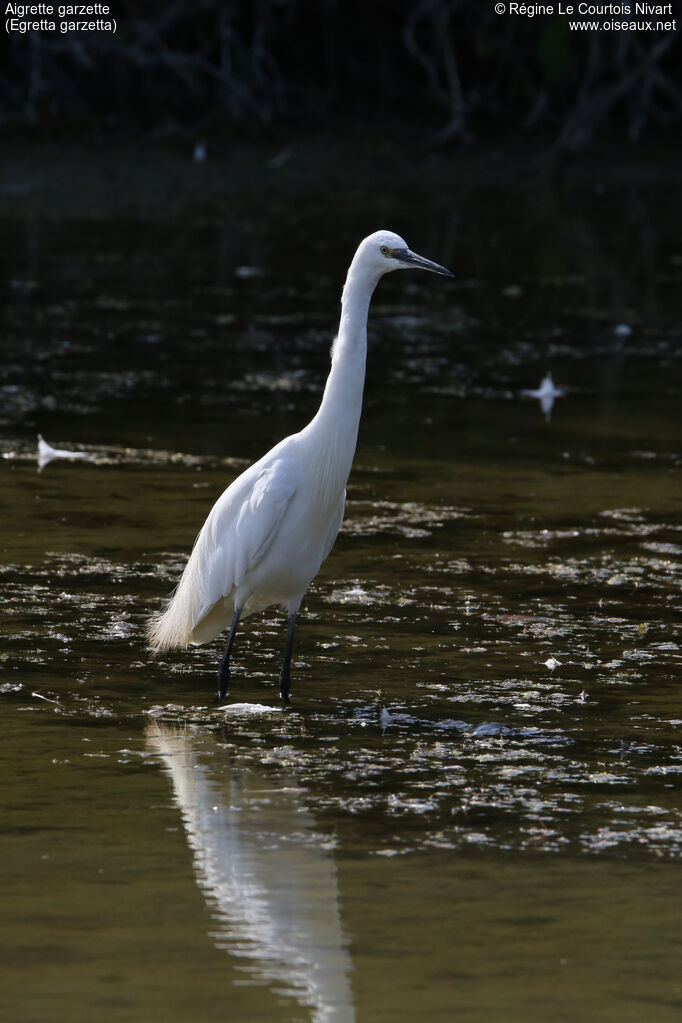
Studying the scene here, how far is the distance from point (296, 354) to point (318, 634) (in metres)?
5.44

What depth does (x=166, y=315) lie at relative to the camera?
12.1 metres

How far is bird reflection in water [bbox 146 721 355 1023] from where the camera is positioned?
3.32 meters

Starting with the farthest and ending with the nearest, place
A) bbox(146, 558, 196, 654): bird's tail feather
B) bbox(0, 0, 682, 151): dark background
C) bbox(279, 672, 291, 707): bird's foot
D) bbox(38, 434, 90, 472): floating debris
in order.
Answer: bbox(0, 0, 682, 151): dark background
bbox(38, 434, 90, 472): floating debris
bbox(146, 558, 196, 654): bird's tail feather
bbox(279, 672, 291, 707): bird's foot

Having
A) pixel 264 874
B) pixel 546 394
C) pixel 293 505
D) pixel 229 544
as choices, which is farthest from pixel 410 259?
pixel 546 394

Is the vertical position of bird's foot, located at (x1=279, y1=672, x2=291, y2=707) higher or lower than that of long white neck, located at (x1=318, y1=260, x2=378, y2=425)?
lower

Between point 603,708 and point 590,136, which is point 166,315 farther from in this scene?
point 590,136

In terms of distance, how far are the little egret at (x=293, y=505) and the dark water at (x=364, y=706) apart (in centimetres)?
27

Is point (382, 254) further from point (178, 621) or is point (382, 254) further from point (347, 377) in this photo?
point (178, 621)

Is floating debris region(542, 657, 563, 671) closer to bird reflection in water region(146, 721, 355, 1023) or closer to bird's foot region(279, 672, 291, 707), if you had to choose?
bird's foot region(279, 672, 291, 707)

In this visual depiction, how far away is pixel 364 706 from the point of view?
492 cm

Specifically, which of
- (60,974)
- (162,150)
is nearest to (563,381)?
(60,974)

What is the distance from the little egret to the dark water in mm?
266

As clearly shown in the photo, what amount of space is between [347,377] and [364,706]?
3.05 ft

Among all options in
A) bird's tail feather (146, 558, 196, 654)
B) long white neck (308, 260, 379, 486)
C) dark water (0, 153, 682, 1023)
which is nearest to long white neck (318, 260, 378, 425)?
long white neck (308, 260, 379, 486)
